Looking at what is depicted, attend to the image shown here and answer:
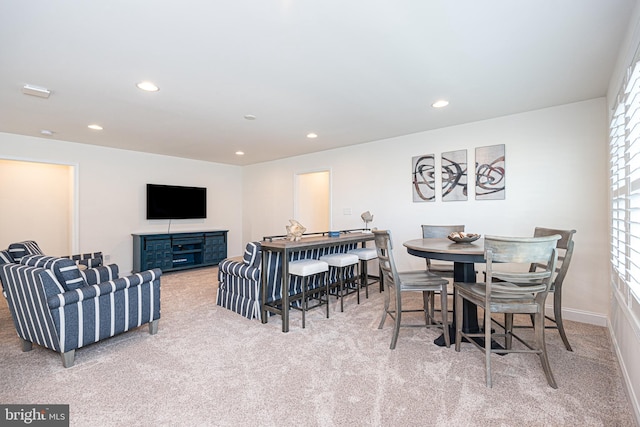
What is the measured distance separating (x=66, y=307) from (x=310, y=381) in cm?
189

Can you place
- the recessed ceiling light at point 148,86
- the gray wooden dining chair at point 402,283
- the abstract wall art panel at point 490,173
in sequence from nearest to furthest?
the gray wooden dining chair at point 402,283 → the recessed ceiling light at point 148,86 → the abstract wall art panel at point 490,173

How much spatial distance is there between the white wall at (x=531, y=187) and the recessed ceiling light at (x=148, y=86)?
3.26 metres

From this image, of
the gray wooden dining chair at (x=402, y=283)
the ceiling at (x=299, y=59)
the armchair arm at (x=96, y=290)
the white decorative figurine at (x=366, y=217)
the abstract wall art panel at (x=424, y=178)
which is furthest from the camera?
the white decorative figurine at (x=366, y=217)

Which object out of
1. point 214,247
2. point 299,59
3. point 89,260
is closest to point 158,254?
point 214,247

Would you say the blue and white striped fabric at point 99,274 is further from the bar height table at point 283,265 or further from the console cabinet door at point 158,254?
the console cabinet door at point 158,254

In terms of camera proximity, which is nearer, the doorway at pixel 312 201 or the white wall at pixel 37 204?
the white wall at pixel 37 204

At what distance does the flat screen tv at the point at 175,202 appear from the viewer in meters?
5.89

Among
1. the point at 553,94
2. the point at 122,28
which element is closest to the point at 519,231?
the point at 553,94

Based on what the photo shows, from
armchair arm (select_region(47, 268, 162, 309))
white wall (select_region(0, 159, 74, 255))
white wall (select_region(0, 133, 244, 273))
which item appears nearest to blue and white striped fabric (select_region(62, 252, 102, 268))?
white wall (select_region(0, 133, 244, 273))

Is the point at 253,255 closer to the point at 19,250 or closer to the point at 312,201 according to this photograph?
the point at 19,250

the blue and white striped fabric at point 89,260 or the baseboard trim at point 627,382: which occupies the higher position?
the blue and white striped fabric at point 89,260

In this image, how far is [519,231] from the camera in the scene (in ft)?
12.1

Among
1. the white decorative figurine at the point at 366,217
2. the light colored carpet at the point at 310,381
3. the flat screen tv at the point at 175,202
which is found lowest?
the light colored carpet at the point at 310,381

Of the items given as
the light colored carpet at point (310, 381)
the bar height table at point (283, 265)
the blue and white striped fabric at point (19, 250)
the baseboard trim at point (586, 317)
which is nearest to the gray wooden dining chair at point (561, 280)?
the light colored carpet at point (310, 381)
